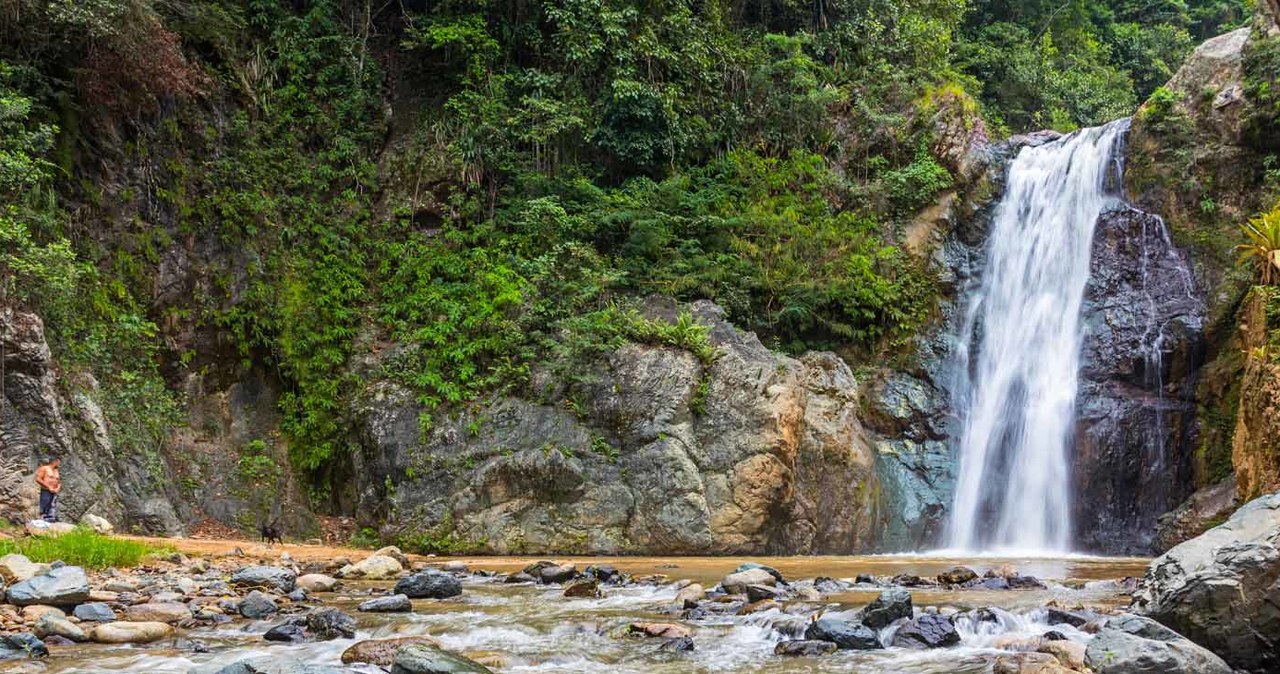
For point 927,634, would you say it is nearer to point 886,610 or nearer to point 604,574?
point 886,610

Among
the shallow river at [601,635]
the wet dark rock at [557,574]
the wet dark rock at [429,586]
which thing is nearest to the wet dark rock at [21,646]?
the shallow river at [601,635]

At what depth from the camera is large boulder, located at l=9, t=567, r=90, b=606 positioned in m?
7.09

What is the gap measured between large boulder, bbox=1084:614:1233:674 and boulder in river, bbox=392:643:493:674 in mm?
3603

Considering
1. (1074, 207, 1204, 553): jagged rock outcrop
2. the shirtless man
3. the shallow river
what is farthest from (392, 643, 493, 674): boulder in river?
(1074, 207, 1204, 553): jagged rock outcrop

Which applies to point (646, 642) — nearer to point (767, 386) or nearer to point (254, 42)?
point (767, 386)

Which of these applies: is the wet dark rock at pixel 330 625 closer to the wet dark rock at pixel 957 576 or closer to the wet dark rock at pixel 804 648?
the wet dark rock at pixel 804 648

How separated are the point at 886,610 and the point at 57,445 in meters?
11.4

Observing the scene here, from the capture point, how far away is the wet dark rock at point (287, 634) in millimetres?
6785

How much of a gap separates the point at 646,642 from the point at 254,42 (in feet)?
58.4

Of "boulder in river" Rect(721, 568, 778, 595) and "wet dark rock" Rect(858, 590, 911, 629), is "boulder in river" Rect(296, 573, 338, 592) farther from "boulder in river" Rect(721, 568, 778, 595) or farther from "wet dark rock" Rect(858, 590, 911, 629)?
"wet dark rock" Rect(858, 590, 911, 629)

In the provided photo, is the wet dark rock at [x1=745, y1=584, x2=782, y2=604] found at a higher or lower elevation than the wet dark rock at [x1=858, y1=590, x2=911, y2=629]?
lower

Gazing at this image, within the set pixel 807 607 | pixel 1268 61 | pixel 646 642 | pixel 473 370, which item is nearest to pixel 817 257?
pixel 473 370

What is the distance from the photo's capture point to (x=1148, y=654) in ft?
16.4

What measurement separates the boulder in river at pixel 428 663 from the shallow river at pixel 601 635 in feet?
2.25
